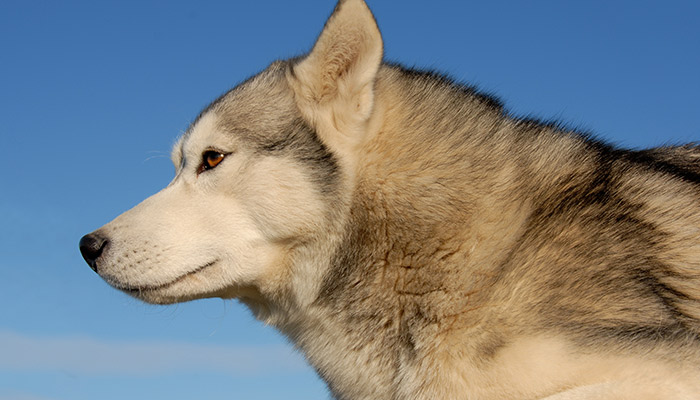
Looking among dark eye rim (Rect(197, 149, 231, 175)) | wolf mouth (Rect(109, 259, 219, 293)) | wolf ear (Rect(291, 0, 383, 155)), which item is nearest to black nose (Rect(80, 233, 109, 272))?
wolf mouth (Rect(109, 259, 219, 293))

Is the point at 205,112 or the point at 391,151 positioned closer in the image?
the point at 391,151

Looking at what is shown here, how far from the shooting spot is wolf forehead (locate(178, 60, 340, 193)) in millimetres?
5133

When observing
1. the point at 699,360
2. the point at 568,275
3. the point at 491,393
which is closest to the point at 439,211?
the point at 568,275

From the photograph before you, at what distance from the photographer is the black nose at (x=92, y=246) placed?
515 centimetres

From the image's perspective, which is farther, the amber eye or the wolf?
the amber eye

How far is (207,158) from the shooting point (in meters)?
5.32

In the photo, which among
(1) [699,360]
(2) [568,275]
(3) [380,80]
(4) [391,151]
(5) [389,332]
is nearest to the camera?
(1) [699,360]

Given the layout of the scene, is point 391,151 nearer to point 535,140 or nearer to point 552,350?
point 535,140

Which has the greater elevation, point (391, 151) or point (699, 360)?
point (391, 151)

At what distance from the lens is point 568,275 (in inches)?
176

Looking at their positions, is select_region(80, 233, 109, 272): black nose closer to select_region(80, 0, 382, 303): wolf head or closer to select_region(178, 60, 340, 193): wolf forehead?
select_region(80, 0, 382, 303): wolf head

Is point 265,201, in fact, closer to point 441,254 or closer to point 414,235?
point 414,235

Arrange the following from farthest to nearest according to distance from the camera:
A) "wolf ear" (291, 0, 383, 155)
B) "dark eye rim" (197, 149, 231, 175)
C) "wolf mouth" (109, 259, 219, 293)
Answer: "dark eye rim" (197, 149, 231, 175) → "wolf mouth" (109, 259, 219, 293) → "wolf ear" (291, 0, 383, 155)

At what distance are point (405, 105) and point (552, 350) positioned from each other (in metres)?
2.13
